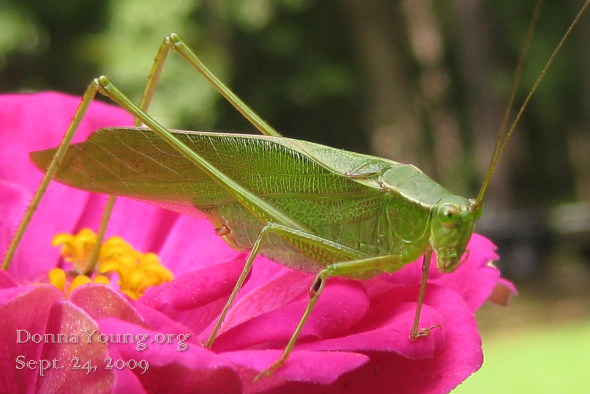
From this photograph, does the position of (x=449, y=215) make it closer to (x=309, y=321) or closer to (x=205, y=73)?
(x=309, y=321)

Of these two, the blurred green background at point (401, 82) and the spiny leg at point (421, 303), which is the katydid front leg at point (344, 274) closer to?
the spiny leg at point (421, 303)

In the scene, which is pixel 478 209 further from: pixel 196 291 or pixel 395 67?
pixel 395 67

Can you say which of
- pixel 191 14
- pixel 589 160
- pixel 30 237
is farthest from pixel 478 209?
pixel 589 160

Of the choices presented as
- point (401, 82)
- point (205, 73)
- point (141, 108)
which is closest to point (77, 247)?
point (141, 108)

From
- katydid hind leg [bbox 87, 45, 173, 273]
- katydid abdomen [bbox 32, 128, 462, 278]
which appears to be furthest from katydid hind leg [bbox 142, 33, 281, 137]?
katydid abdomen [bbox 32, 128, 462, 278]

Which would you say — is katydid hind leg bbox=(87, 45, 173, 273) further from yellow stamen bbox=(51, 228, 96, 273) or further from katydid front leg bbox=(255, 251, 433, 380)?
katydid front leg bbox=(255, 251, 433, 380)

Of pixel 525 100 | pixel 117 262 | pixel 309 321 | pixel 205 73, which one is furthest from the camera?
pixel 205 73
